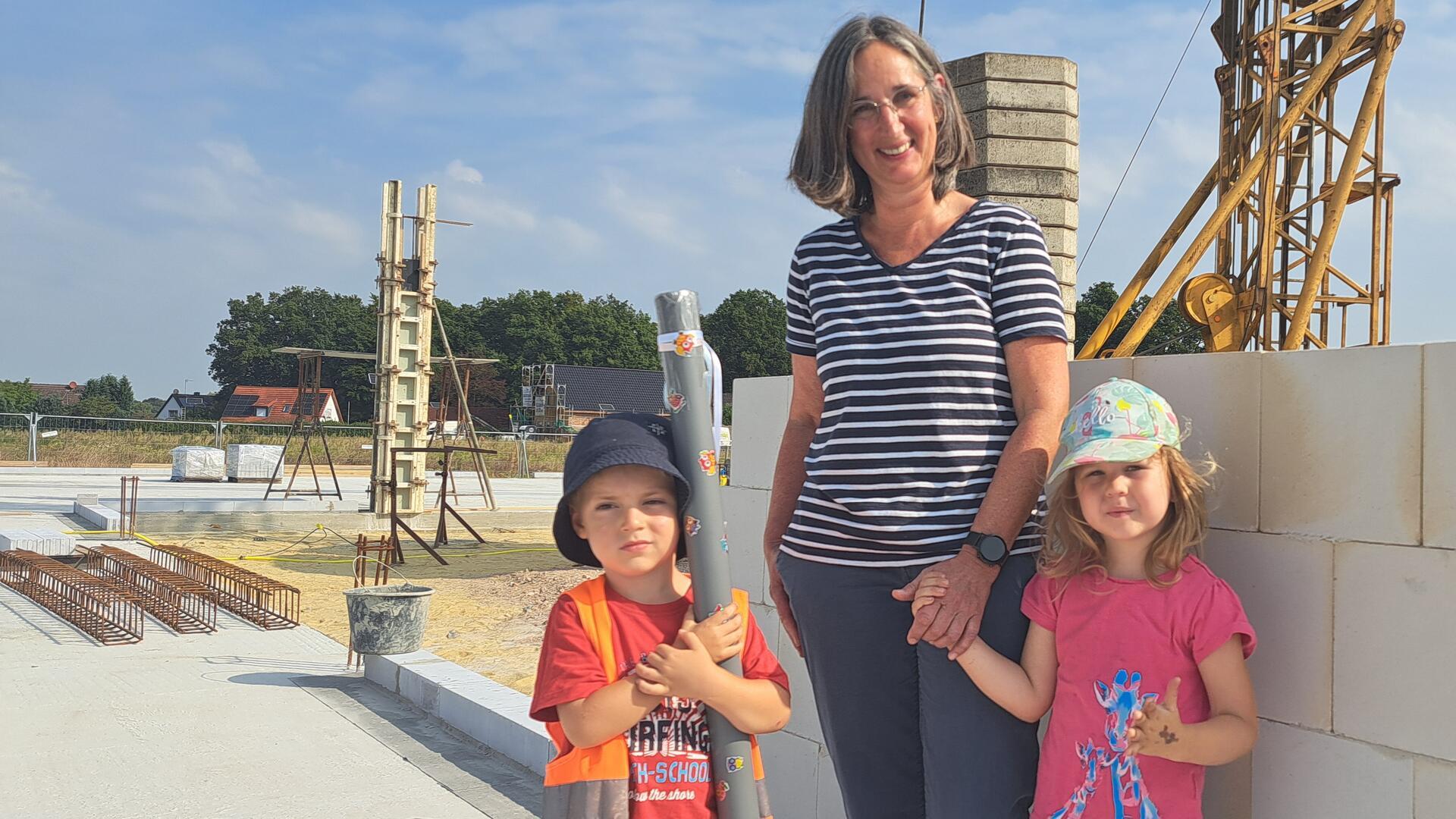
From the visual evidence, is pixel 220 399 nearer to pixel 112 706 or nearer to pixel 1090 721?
pixel 112 706

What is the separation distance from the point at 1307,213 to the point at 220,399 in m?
78.7

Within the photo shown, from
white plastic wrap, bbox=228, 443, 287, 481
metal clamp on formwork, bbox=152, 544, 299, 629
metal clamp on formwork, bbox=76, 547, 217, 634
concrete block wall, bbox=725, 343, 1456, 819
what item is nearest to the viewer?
concrete block wall, bbox=725, 343, 1456, 819

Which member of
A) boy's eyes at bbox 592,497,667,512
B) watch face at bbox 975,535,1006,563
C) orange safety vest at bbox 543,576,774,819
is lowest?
orange safety vest at bbox 543,576,774,819

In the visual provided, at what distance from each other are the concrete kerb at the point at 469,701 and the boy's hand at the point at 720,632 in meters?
2.81

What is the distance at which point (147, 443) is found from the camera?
33562 mm

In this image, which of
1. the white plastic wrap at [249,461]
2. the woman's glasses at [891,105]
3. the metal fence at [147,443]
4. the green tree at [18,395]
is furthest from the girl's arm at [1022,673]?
the green tree at [18,395]

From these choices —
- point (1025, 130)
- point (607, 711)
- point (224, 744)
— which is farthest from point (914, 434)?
point (1025, 130)

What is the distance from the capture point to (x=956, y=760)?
1897mm

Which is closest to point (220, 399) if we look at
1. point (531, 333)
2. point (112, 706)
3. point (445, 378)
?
point (531, 333)

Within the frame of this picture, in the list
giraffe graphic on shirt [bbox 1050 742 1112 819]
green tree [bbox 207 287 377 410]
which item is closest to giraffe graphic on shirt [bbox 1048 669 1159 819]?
giraffe graphic on shirt [bbox 1050 742 1112 819]

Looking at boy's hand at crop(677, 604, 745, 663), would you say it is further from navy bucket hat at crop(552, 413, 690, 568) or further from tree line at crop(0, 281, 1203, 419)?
tree line at crop(0, 281, 1203, 419)

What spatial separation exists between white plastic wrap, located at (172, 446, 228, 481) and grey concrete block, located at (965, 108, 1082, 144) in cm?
2387

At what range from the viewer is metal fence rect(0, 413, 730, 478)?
30.6 meters

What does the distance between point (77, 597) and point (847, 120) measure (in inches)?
364
